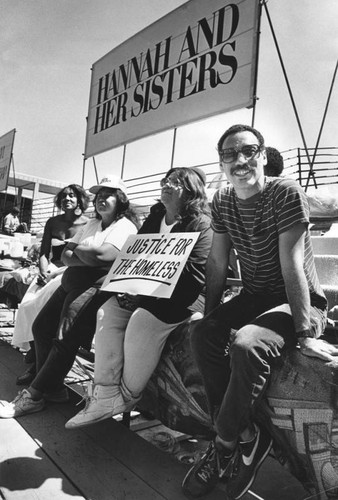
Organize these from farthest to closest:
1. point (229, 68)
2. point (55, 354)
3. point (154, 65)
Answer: point (154, 65), point (229, 68), point (55, 354)

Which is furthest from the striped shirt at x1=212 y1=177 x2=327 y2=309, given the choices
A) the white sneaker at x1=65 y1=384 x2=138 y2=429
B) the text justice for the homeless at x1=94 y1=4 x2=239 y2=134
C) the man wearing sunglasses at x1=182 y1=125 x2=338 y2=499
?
the text justice for the homeless at x1=94 y1=4 x2=239 y2=134

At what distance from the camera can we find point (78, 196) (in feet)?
14.2

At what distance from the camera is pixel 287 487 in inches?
85.9

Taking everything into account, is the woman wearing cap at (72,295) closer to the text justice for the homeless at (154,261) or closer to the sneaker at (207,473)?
the text justice for the homeless at (154,261)

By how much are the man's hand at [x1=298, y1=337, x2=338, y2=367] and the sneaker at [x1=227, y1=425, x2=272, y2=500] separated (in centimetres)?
44

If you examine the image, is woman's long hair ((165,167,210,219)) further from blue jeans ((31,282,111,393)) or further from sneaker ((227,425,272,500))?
sneaker ((227,425,272,500))

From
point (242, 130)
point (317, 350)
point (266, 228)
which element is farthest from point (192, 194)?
point (317, 350)

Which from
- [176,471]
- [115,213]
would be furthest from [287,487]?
[115,213]

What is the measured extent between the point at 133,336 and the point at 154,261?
0.50 meters

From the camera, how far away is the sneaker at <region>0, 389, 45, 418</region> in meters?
2.67

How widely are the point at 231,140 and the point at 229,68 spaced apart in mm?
2280

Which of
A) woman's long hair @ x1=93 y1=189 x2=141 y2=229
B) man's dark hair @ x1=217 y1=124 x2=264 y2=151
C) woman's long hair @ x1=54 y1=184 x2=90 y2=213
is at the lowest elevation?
woman's long hair @ x1=93 y1=189 x2=141 y2=229

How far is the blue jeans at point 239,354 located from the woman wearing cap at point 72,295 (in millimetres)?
1246

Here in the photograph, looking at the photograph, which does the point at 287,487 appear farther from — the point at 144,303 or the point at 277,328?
the point at 144,303
